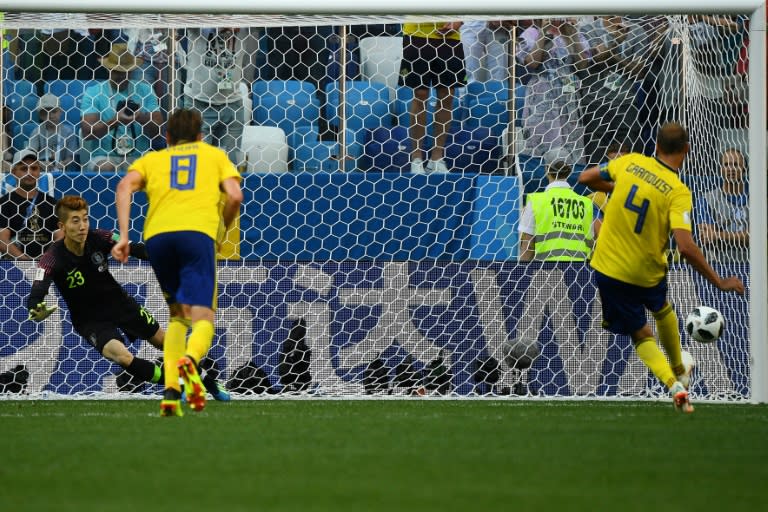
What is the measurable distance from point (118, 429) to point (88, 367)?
11.8 ft

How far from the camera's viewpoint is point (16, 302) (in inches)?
382

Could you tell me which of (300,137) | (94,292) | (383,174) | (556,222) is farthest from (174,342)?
(300,137)

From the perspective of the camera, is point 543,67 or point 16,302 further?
point 543,67

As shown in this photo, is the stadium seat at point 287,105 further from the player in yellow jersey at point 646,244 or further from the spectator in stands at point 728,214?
the player in yellow jersey at point 646,244

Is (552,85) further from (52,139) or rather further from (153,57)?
(52,139)

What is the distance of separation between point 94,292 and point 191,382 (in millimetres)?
2485

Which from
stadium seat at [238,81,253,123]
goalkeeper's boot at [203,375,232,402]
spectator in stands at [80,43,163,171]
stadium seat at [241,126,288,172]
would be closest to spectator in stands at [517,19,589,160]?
stadium seat at [241,126,288,172]

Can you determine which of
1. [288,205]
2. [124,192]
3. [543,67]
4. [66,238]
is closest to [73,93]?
[288,205]

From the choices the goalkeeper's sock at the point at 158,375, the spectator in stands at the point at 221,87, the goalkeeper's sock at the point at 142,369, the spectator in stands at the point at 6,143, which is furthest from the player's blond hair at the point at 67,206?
the spectator in stands at the point at 221,87

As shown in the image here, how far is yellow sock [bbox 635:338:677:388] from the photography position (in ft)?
25.1

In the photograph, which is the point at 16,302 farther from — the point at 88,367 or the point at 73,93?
the point at 73,93

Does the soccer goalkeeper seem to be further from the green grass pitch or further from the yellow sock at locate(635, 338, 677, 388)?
the yellow sock at locate(635, 338, 677, 388)

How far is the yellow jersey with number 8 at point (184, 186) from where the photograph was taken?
6977 mm

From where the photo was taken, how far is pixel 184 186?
700cm
